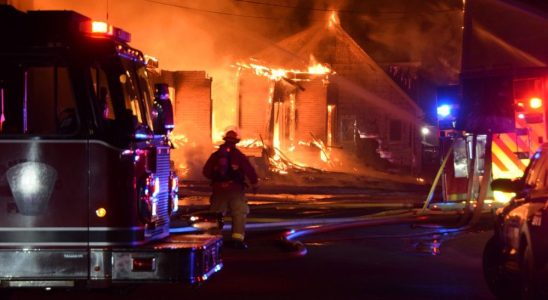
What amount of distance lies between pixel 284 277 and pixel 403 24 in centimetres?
2967

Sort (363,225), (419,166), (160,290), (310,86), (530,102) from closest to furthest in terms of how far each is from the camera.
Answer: (160,290)
(530,102)
(363,225)
(310,86)
(419,166)

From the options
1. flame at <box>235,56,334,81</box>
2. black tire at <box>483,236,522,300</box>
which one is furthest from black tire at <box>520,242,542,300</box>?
flame at <box>235,56,334,81</box>

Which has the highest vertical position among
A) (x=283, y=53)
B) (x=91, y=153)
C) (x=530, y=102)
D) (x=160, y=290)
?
(x=283, y=53)

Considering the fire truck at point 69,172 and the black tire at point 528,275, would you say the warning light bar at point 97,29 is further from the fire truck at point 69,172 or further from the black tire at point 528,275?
the black tire at point 528,275

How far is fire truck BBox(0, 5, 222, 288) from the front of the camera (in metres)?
5.78

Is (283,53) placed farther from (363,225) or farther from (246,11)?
(363,225)

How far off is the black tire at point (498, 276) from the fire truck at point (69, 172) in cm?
290

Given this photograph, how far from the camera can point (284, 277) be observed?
8.64 metres

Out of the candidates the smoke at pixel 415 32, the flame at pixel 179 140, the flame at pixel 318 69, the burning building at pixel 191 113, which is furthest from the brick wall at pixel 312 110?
the smoke at pixel 415 32

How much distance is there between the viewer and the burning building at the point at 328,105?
29656mm

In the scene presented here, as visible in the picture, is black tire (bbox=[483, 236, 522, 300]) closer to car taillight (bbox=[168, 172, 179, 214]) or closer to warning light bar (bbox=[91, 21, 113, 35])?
car taillight (bbox=[168, 172, 179, 214])

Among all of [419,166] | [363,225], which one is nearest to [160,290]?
[363,225]

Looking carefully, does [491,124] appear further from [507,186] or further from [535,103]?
[507,186]

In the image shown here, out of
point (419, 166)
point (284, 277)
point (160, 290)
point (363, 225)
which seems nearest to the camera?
point (160, 290)
